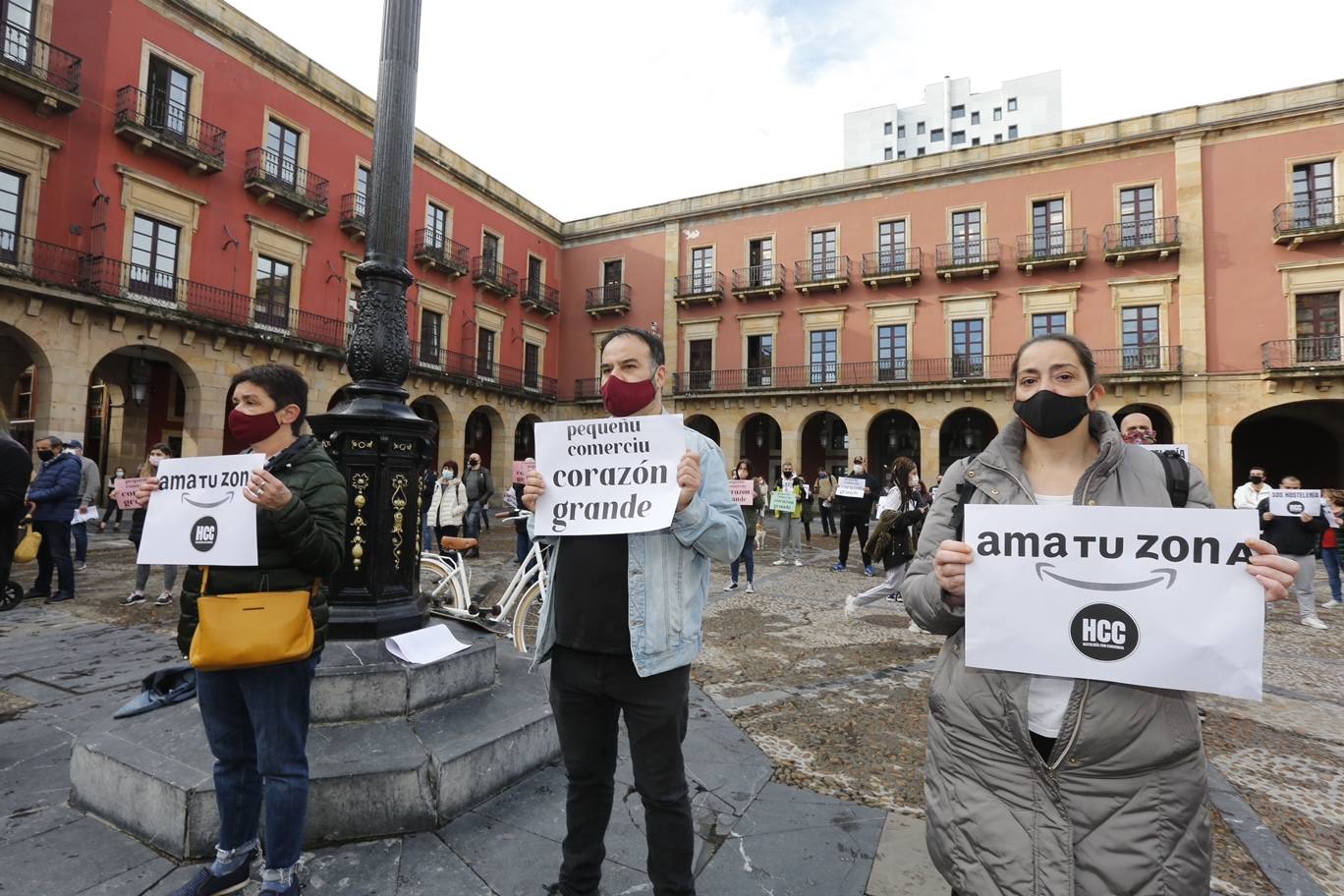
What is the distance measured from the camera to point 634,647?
182cm

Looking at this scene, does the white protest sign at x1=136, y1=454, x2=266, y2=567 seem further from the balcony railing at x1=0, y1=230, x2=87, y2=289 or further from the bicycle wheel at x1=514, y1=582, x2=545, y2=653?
the balcony railing at x1=0, y1=230, x2=87, y2=289

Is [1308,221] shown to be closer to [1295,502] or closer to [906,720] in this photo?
[1295,502]

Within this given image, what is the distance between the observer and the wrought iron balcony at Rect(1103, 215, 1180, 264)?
60.8 feet

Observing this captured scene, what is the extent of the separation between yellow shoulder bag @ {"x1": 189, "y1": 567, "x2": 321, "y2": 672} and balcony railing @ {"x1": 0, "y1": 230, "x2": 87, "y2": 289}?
15064 millimetres

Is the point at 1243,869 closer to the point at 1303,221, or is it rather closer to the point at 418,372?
the point at 418,372

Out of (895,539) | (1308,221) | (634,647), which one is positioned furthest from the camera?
(1308,221)

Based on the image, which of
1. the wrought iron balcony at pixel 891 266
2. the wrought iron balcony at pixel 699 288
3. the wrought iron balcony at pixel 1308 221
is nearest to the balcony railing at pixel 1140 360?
the wrought iron balcony at pixel 1308 221

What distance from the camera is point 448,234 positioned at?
72.4 feet

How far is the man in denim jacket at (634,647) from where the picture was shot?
183 centimetres

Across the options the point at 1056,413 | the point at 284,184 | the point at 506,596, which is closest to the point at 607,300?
the point at 284,184

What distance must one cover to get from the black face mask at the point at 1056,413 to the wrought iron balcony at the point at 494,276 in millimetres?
23495

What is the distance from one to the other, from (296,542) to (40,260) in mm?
15929

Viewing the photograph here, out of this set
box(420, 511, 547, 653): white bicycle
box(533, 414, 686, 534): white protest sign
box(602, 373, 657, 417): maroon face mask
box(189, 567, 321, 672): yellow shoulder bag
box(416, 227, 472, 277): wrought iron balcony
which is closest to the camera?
box(189, 567, 321, 672): yellow shoulder bag

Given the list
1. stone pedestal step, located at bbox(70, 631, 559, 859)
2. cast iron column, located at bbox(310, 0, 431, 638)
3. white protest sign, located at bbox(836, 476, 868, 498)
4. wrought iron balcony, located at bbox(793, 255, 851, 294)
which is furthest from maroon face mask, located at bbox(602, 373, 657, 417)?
wrought iron balcony, located at bbox(793, 255, 851, 294)
